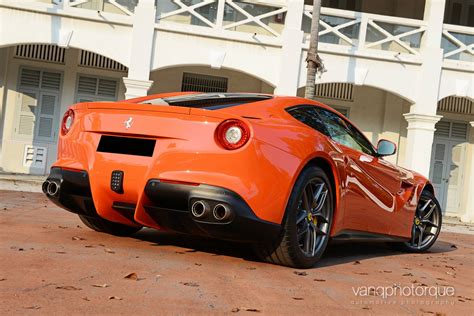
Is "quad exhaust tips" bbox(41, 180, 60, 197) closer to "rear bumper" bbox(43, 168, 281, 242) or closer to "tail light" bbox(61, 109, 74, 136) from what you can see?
"rear bumper" bbox(43, 168, 281, 242)

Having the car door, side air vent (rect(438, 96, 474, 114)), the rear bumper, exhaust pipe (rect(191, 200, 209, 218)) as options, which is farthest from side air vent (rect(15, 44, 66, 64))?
exhaust pipe (rect(191, 200, 209, 218))

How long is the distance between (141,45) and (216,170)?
9495 millimetres

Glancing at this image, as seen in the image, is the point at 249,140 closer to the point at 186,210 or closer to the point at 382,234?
the point at 186,210

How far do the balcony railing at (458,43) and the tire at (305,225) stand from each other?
10.8 m

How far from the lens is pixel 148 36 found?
13031mm

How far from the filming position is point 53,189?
14.9 ft

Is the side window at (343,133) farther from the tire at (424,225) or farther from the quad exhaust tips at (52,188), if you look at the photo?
the quad exhaust tips at (52,188)

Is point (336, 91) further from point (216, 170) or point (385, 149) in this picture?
point (216, 170)

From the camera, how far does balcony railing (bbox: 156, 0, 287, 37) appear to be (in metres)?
13.3

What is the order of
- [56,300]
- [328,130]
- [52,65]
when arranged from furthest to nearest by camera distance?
[52,65] → [328,130] → [56,300]

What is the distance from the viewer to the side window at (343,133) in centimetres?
508

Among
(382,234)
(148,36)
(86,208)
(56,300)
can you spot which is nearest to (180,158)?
(86,208)

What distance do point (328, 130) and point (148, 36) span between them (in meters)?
8.71

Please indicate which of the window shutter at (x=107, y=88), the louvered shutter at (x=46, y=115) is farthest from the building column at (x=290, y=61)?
the louvered shutter at (x=46, y=115)
